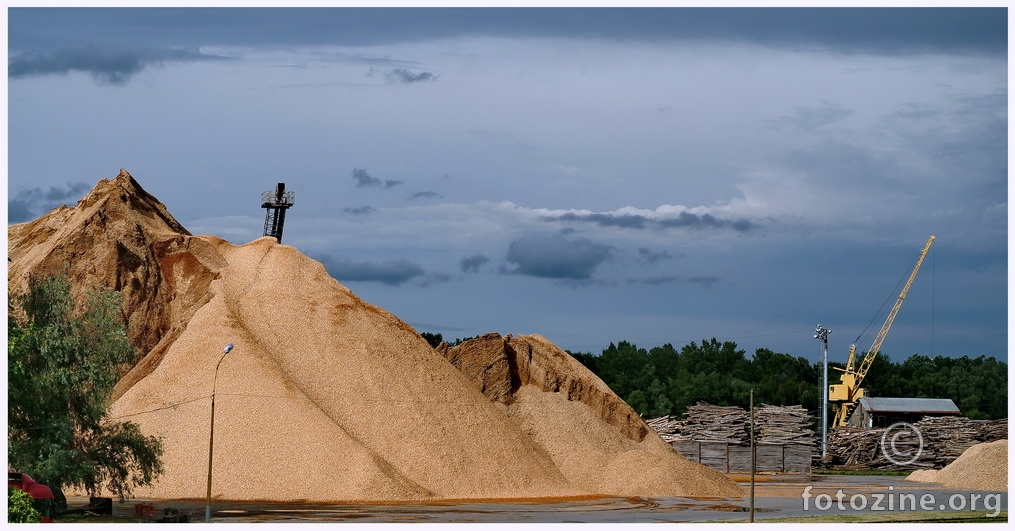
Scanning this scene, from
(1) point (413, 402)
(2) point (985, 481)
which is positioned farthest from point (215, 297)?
(2) point (985, 481)

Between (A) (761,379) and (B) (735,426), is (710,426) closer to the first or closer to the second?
(B) (735,426)

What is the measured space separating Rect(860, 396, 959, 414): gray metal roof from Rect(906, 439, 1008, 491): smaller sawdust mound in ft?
90.3

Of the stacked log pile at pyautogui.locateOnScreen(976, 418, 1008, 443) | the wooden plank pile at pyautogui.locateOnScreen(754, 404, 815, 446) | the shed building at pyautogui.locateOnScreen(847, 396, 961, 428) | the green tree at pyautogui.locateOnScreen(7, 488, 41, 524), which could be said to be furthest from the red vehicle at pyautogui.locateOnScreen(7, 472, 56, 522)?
the shed building at pyautogui.locateOnScreen(847, 396, 961, 428)

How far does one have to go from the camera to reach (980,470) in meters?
72.4

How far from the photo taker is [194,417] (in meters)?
52.1

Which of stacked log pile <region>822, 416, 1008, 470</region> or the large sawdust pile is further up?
the large sawdust pile

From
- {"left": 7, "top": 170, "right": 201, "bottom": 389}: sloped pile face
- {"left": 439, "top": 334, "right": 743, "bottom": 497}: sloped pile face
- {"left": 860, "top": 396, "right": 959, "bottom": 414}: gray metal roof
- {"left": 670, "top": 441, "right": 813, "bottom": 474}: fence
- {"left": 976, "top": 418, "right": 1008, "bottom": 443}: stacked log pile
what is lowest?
{"left": 670, "top": 441, "right": 813, "bottom": 474}: fence

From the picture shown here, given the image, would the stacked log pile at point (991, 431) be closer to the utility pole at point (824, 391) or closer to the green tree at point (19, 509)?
the utility pole at point (824, 391)

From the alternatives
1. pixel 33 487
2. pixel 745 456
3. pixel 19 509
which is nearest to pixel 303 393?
pixel 33 487

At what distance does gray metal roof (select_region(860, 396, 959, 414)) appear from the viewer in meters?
104

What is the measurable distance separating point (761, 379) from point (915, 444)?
148ft

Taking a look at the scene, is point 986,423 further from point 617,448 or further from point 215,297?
point 215,297

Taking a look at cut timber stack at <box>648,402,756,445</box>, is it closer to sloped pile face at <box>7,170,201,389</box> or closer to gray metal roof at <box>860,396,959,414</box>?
gray metal roof at <box>860,396,959,414</box>
